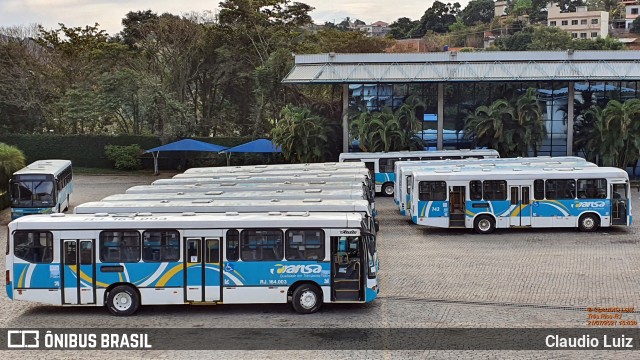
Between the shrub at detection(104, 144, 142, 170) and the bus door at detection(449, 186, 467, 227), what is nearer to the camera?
the bus door at detection(449, 186, 467, 227)

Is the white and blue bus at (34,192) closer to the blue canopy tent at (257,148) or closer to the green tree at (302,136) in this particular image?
the green tree at (302,136)

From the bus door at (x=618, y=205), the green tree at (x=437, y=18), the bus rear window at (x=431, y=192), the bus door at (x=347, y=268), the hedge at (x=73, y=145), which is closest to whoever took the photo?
the bus door at (x=347, y=268)

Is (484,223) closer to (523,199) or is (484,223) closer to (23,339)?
(523,199)

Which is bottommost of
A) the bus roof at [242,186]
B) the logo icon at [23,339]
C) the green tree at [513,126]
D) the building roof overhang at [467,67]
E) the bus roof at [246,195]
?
the logo icon at [23,339]

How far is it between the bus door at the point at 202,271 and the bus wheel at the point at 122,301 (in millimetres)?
1250

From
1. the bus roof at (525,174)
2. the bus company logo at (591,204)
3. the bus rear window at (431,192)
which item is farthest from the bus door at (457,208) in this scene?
the bus company logo at (591,204)

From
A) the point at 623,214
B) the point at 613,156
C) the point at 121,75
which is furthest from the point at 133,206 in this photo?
the point at 121,75

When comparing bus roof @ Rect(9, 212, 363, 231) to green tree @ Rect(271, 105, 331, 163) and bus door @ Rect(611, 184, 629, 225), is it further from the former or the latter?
green tree @ Rect(271, 105, 331, 163)

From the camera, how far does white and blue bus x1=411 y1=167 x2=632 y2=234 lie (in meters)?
31.0

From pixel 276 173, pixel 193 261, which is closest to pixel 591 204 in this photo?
pixel 276 173

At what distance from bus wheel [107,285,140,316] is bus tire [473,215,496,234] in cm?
1512

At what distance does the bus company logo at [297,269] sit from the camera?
64.6 feet

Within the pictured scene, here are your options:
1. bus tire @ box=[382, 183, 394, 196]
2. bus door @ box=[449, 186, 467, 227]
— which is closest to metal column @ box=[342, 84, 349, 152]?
bus tire @ box=[382, 183, 394, 196]

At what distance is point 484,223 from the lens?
1234 inches
